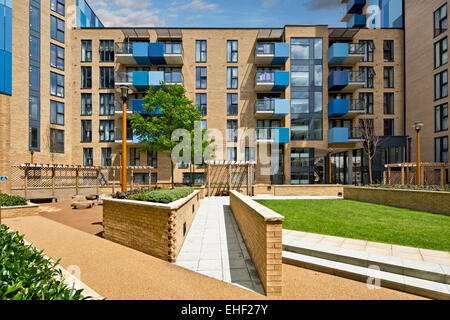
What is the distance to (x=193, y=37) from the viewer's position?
86.9 ft

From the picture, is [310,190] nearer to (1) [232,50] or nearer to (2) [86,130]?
(1) [232,50]

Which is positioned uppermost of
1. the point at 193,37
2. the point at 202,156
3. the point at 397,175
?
the point at 193,37

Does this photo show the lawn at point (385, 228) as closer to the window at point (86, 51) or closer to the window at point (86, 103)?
the window at point (86, 103)

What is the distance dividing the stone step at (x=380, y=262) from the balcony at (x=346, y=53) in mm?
26398

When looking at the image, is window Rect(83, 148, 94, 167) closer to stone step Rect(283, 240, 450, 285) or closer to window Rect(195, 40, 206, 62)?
window Rect(195, 40, 206, 62)

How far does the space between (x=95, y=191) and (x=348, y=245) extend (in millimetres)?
21605

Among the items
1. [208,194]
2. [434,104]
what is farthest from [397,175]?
[208,194]

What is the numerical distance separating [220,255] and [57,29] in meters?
32.6

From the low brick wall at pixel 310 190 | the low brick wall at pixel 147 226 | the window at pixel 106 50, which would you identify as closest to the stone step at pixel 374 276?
the low brick wall at pixel 147 226

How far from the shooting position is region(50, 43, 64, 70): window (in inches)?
975

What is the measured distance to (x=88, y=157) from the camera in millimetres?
26562

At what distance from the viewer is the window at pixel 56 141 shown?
2431cm

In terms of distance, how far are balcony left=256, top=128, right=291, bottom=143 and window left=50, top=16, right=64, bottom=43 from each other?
25664 millimetres

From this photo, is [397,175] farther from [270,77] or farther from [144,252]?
[144,252]
